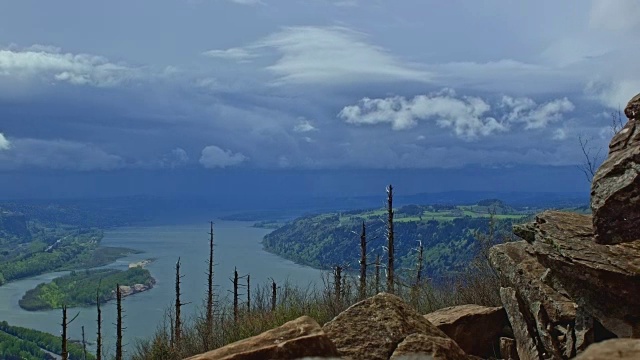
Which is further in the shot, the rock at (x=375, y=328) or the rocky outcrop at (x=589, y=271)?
the rocky outcrop at (x=589, y=271)

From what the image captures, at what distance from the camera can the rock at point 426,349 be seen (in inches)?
368

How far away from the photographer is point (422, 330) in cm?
1032

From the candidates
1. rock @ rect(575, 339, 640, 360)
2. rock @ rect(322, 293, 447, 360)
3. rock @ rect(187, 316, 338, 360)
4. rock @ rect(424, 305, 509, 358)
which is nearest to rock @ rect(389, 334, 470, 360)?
rock @ rect(322, 293, 447, 360)

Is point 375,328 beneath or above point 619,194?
beneath

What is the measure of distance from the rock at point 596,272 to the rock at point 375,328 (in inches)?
94.8

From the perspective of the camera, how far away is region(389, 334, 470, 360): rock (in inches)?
368

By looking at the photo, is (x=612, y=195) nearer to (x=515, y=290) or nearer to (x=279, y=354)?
(x=515, y=290)

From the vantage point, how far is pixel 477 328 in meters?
13.3

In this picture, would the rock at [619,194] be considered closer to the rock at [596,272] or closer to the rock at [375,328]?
the rock at [596,272]

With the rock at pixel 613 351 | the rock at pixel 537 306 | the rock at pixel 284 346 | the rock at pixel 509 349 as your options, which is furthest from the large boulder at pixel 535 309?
the rock at pixel 613 351

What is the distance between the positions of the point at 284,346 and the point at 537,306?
560 centimetres

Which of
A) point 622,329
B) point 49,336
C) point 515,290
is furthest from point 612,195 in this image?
→ point 49,336

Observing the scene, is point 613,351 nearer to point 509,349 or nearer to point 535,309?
point 535,309

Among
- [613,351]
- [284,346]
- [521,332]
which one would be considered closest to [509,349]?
[521,332]
